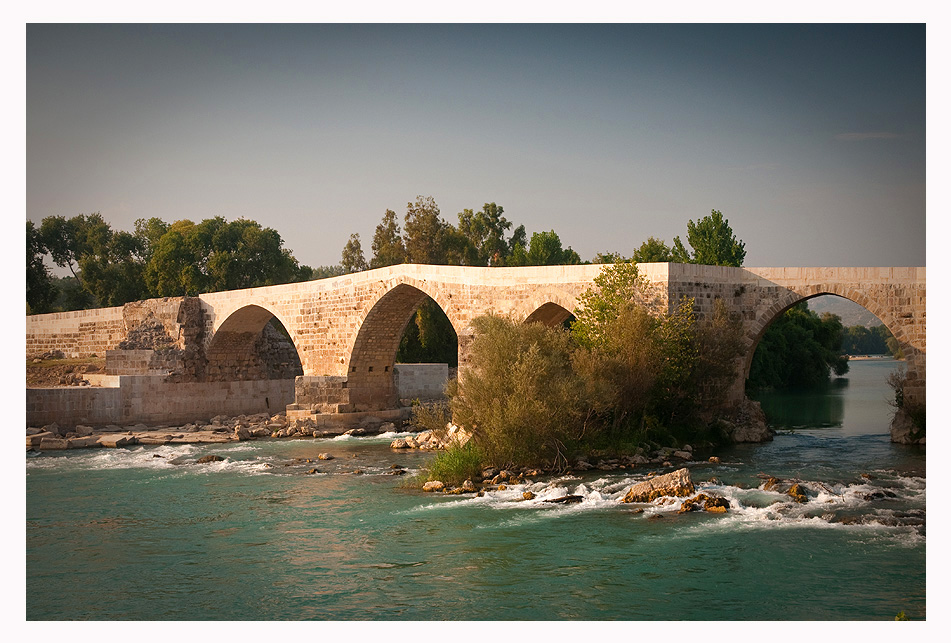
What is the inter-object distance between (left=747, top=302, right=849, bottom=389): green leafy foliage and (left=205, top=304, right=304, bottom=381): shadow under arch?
14.6m

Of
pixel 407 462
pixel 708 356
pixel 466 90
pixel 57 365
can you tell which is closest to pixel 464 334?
pixel 407 462

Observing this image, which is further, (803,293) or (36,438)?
(36,438)

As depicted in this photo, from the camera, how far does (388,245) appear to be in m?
35.7

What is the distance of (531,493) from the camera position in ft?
35.0

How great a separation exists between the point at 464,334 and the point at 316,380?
16.8 ft

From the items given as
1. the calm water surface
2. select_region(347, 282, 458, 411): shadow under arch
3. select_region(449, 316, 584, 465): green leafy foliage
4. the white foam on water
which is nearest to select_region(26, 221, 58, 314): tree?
select_region(347, 282, 458, 411): shadow under arch

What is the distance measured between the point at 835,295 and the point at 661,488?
6.20m

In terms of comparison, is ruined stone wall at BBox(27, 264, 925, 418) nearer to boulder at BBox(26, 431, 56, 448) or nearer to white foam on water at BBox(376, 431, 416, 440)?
white foam on water at BBox(376, 431, 416, 440)

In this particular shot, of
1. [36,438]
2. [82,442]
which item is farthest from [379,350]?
[36,438]

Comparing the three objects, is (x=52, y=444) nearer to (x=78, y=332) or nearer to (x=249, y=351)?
(x=249, y=351)

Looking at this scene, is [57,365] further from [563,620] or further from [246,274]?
[563,620]

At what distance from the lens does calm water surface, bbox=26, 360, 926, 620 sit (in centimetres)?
660

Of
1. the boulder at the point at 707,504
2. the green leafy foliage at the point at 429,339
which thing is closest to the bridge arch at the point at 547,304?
the boulder at the point at 707,504

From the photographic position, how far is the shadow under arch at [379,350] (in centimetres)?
1930
